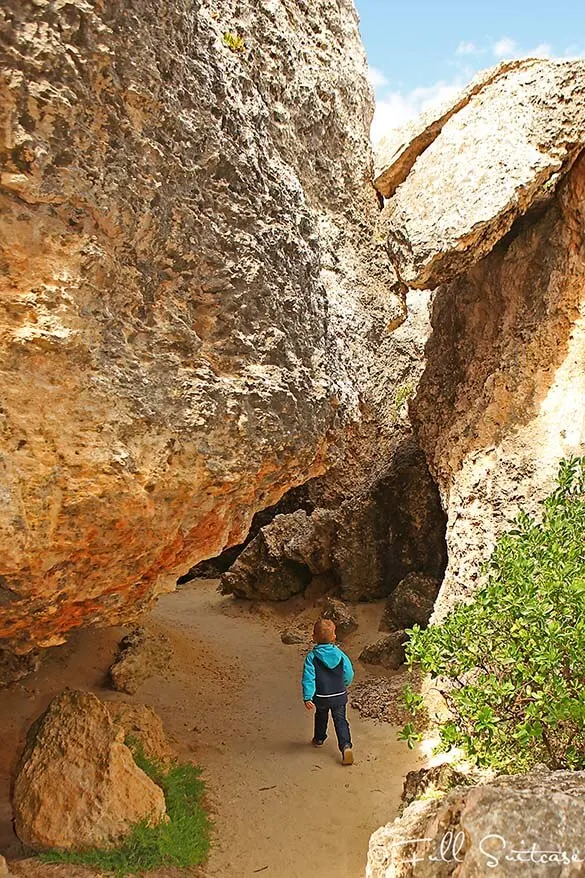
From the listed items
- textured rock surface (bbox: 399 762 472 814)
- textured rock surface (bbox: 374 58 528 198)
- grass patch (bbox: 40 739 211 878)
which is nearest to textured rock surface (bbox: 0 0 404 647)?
grass patch (bbox: 40 739 211 878)

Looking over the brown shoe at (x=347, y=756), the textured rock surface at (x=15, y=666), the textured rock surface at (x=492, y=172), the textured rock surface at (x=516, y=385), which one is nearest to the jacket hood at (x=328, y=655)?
the brown shoe at (x=347, y=756)

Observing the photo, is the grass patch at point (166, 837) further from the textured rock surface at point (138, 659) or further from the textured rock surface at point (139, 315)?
the textured rock surface at point (139, 315)

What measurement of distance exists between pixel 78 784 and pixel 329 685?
2.25 meters

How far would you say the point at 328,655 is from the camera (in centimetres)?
588

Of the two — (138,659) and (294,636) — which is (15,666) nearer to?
(138,659)

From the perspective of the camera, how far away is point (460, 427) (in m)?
6.97

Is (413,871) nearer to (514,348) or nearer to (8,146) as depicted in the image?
(8,146)

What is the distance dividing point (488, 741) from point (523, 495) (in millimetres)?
2536

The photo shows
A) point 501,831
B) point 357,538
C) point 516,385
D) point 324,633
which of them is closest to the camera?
point 501,831

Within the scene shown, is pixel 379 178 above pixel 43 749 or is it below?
above

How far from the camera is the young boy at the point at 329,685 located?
19.0 feet

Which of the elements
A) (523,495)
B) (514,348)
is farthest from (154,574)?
(514,348)

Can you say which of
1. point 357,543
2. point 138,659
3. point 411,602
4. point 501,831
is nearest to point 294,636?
point 357,543

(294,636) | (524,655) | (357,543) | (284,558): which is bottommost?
(294,636)
